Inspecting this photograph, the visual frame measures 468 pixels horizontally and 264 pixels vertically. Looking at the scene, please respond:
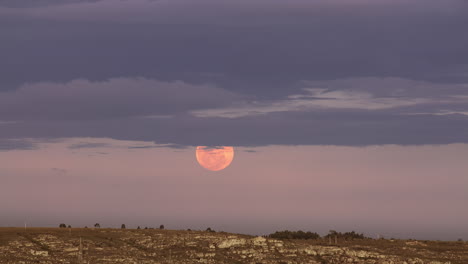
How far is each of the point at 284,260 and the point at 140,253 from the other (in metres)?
16.9

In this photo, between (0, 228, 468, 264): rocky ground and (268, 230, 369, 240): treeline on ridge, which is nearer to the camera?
(0, 228, 468, 264): rocky ground

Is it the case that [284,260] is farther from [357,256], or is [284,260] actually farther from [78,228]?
[78,228]

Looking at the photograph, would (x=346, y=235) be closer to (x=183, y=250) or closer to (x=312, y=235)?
(x=312, y=235)

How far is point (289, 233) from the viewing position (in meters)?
125

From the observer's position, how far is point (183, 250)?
9094cm

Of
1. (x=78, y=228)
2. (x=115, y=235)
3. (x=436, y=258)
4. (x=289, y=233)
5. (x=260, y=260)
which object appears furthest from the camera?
(x=289, y=233)

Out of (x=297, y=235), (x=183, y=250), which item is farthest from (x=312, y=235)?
(x=183, y=250)

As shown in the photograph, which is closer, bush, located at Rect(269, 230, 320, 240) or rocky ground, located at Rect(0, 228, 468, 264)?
rocky ground, located at Rect(0, 228, 468, 264)

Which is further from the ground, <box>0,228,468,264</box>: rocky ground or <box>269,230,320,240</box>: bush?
<box>269,230,320,240</box>: bush

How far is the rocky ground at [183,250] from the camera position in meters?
84.6

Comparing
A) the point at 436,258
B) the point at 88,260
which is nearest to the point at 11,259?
the point at 88,260

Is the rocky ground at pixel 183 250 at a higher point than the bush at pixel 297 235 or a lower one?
lower

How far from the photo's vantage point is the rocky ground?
3332 inches

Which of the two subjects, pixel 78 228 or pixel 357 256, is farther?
pixel 78 228
